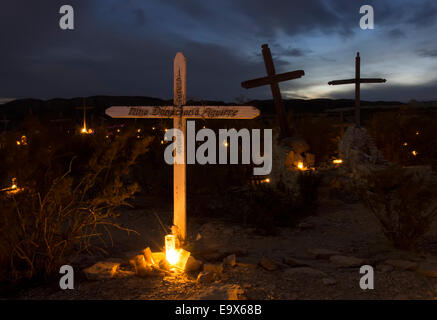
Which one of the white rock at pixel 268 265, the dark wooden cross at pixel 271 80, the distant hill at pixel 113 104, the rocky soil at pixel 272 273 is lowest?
the rocky soil at pixel 272 273

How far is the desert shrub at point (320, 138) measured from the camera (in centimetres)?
1173

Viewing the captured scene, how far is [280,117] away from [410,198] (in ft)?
13.8

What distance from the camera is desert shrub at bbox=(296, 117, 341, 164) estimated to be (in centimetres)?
1173

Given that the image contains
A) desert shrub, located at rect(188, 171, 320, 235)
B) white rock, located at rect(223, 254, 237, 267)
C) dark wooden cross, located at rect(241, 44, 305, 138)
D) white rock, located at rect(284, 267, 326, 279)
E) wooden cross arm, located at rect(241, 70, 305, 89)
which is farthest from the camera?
dark wooden cross, located at rect(241, 44, 305, 138)

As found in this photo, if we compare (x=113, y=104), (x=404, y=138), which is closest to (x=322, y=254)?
(x=404, y=138)

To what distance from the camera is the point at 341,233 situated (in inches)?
222

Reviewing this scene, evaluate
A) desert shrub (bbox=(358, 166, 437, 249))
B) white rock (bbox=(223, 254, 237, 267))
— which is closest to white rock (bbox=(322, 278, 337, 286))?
white rock (bbox=(223, 254, 237, 267))

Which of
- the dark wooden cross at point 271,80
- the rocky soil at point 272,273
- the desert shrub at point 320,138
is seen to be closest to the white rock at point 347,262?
the rocky soil at point 272,273

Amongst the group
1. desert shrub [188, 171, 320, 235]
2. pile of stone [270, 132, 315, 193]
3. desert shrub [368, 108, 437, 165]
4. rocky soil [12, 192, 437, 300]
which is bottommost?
rocky soil [12, 192, 437, 300]

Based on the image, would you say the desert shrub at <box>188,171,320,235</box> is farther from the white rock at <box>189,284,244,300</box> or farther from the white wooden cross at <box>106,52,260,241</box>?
the white rock at <box>189,284,244,300</box>

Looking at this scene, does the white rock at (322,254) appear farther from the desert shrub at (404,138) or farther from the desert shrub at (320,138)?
the desert shrub at (404,138)

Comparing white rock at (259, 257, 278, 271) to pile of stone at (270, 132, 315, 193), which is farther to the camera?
pile of stone at (270, 132, 315, 193)

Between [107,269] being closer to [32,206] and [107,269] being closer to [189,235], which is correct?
[32,206]
